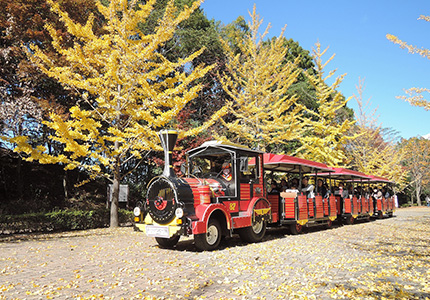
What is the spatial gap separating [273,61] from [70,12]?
1009cm

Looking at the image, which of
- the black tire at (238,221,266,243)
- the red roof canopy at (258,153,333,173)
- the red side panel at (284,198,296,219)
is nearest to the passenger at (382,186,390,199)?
the red roof canopy at (258,153,333,173)

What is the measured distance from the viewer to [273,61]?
16.9m

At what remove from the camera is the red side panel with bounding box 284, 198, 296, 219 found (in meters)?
10.8

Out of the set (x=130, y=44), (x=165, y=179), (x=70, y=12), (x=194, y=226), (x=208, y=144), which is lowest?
(x=194, y=226)

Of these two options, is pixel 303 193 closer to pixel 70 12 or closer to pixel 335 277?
pixel 335 277

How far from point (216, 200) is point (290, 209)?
3.64 metres

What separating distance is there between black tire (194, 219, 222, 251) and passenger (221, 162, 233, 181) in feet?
4.26

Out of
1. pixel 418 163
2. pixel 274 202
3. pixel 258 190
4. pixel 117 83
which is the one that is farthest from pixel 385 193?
pixel 117 83

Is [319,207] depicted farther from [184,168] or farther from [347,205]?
[184,168]

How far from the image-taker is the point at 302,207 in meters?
11.2

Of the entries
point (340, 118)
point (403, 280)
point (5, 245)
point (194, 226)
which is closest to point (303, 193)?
point (194, 226)

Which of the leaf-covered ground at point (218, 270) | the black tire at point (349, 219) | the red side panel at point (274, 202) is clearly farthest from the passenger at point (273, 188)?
the black tire at point (349, 219)

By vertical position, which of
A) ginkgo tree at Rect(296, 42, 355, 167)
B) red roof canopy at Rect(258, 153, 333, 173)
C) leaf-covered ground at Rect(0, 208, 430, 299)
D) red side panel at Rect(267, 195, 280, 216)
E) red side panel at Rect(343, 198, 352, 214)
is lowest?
leaf-covered ground at Rect(0, 208, 430, 299)

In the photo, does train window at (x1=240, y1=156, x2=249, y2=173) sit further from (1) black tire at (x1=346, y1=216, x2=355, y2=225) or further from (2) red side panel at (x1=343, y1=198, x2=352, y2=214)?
(1) black tire at (x1=346, y1=216, x2=355, y2=225)
